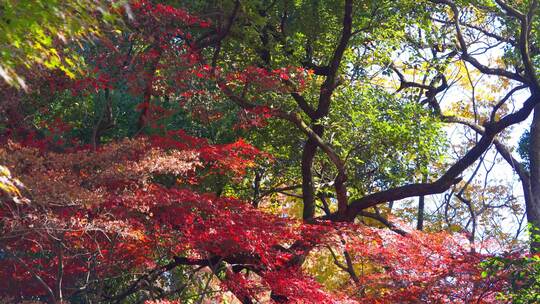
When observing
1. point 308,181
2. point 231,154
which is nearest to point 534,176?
point 308,181

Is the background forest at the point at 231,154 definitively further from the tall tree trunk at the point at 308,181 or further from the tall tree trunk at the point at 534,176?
the tall tree trunk at the point at 534,176

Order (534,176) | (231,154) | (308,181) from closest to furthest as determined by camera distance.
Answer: (231,154) < (308,181) < (534,176)

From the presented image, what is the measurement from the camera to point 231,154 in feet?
27.9

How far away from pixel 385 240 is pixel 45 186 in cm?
413

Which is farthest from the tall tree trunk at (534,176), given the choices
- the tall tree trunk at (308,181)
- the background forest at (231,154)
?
the tall tree trunk at (308,181)

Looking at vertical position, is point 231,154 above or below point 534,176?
below

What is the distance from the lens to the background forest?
686 cm

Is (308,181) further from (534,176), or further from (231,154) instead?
(534,176)

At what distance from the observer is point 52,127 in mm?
8719

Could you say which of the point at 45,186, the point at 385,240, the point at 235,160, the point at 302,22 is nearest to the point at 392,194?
the point at 385,240

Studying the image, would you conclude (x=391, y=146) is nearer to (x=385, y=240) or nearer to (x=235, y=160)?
(x=385, y=240)

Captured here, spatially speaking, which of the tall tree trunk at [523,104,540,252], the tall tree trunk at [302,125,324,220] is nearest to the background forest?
the tall tree trunk at [302,125,324,220]

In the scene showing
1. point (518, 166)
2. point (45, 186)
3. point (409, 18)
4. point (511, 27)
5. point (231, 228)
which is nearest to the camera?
point (45, 186)

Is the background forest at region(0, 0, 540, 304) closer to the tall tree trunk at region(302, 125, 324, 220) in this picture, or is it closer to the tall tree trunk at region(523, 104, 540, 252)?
the tall tree trunk at region(302, 125, 324, 220)
